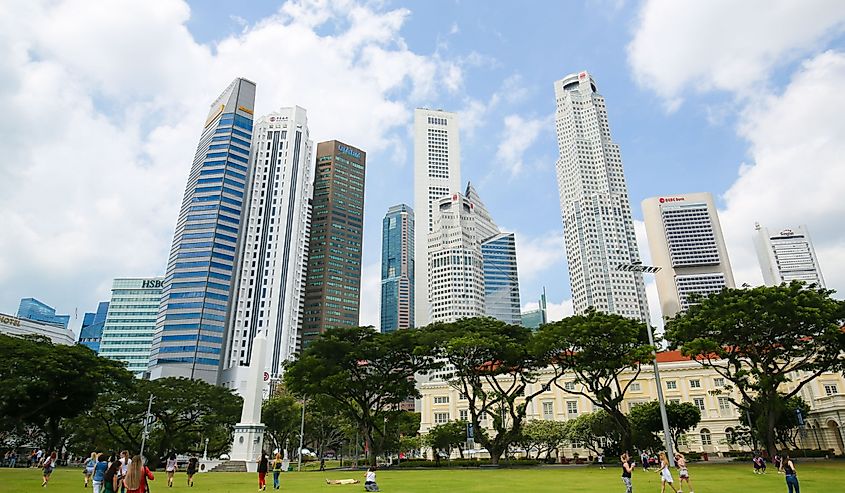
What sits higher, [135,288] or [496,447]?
[135,288]

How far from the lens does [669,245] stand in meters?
188

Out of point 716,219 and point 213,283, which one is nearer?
point 213,283

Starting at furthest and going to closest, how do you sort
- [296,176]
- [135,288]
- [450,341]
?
[135,288], [296,176], [450,341]

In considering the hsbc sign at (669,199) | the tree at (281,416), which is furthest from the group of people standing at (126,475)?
the hsbc sign at (669,199)

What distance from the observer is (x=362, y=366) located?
4994 cm

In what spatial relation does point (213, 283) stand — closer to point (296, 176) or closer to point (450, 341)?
point (296, 176)

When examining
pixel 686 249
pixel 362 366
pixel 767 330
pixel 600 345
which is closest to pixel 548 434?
pixel 600 345

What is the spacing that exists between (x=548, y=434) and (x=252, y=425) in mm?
32242

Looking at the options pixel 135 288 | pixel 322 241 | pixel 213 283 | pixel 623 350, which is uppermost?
pixel 322 241

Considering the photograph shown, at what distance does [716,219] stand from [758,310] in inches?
6984

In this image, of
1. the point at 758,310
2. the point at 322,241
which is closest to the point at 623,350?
the point at 758,310

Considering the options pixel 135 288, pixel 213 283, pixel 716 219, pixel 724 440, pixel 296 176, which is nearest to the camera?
pixel 724 440

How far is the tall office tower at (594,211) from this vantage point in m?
169

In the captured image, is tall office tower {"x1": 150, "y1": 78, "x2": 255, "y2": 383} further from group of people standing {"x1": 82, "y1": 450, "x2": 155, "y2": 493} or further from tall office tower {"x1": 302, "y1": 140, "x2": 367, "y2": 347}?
group of people standing {"x1": 82, "y1": 450, "x2": 155, "y2": 493}
